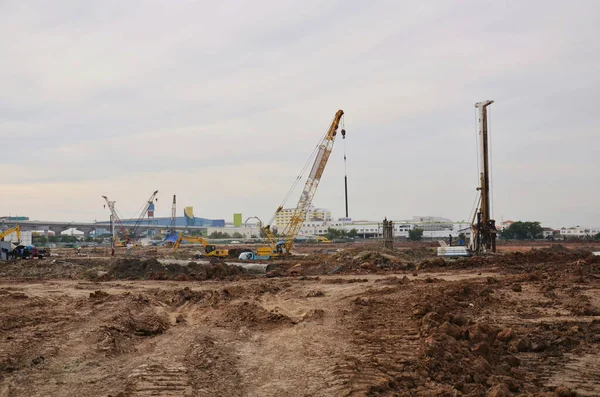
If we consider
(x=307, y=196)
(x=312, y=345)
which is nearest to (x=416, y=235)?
(x=307, y=196)

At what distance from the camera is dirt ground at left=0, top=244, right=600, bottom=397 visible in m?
8.95

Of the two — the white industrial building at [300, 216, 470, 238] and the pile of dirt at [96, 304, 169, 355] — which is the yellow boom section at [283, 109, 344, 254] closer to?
the pile of dirt at [96, 304, 169, 355]

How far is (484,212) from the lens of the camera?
39.6 m

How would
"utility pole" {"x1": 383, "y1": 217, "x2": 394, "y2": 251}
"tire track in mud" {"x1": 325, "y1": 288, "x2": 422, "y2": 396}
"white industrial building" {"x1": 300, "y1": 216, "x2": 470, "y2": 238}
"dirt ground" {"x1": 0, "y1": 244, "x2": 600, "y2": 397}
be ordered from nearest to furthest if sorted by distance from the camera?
1. "tire track in mud" {"x1": 325, "y1": 288, "x2": 422, "y2": 396}
2. "dirt ground" {"x1": 0, "y1": 244, "x2": 600, "y2": 397}
3. "utility pole" {"x1": 383, "y1": 217, "x2": 394, "y2": 251}
4. "white industrial building" {"x1": 300, "y1": 216, "x2": 470, "y2": 238}

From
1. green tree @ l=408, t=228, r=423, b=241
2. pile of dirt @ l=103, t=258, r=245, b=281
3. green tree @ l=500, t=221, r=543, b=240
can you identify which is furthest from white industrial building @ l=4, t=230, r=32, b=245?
green tree @ l=500, t=221, r=543, b=240

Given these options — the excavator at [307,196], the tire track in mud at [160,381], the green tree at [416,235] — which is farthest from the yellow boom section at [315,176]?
the green tree at [416,235]

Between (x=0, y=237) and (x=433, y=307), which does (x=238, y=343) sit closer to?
(x=433, y=307)

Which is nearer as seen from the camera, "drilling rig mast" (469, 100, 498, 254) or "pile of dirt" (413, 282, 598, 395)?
"pile of dirt" (413, 282, 598, 395)

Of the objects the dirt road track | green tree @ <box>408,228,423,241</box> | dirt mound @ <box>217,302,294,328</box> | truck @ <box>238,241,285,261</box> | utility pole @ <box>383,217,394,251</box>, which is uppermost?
utility pole @ <box>383,217,394,251</box>

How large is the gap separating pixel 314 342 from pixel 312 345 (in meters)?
0.32

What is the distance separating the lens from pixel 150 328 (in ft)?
47.6

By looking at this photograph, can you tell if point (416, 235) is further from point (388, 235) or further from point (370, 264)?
point (370, 264)

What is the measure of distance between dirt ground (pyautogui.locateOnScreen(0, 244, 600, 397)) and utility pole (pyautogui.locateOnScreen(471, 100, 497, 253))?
1679 cm

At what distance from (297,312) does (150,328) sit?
15.6ft
